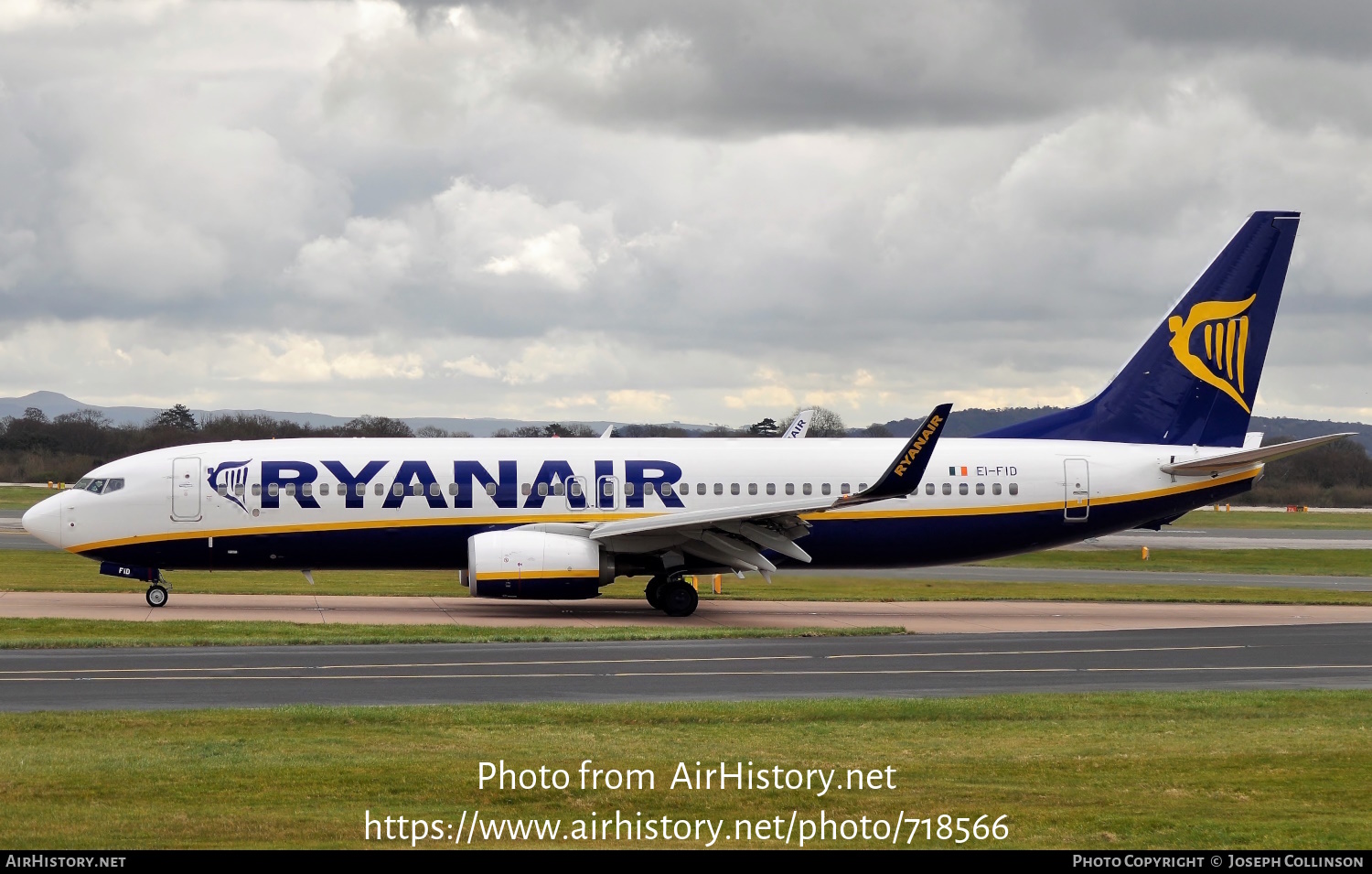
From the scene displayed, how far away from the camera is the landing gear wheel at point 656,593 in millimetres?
31359

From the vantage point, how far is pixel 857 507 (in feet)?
105

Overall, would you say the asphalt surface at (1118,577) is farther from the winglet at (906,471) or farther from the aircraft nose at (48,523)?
the aircraft nose at (48,523)

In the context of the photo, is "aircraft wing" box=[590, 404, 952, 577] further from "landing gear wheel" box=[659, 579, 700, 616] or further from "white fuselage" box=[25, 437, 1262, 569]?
"white fuselage" box=[25, 437, 1262, 569]

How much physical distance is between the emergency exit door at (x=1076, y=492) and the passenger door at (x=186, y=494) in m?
20.0

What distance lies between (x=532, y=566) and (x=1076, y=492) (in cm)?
1321

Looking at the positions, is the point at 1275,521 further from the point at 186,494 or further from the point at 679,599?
the point at 186,494

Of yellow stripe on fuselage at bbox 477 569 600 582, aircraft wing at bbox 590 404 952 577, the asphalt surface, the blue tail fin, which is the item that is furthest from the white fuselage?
the asphalt surface

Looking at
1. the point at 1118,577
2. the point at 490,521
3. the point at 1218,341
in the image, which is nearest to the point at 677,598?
the point at 490,521

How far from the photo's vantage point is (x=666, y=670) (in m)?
21.3

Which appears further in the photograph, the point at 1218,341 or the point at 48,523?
the point at 1218,341

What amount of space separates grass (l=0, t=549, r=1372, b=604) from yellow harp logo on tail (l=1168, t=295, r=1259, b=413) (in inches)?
235
